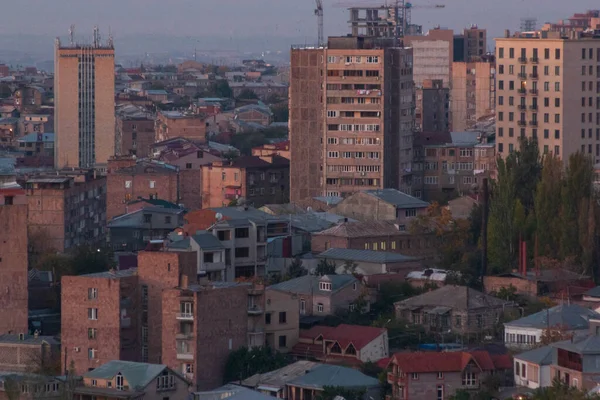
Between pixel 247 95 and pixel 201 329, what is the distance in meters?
60.8

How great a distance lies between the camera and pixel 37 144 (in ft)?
188

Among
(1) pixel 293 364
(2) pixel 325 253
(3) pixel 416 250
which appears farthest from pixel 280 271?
(1) pixel 293 364

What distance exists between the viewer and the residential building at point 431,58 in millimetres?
68625

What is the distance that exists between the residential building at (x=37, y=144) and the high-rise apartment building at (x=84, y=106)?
3.80 m

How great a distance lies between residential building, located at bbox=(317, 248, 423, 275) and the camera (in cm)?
2800

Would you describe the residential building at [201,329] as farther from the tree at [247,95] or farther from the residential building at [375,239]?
the tree at [247,95]

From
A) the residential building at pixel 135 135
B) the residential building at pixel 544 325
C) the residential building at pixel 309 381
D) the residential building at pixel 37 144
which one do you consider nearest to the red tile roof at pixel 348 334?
the residential building at pixel 309 381

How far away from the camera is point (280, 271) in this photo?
28406mm

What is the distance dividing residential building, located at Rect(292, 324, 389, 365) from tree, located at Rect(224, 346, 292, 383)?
0.58 meters

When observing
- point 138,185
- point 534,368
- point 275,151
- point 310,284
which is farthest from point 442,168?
point 534,368

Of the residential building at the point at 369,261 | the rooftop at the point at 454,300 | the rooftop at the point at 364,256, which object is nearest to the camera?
the rooftop at the point at 454,300

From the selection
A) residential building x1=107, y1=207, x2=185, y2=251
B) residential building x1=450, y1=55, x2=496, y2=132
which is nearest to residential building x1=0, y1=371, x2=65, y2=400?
residential building x1=107, y1=207, x2=185, y2=251

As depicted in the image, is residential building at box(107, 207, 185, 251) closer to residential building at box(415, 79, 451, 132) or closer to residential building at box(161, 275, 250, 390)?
residential building at box(161, 275, 250, 390)

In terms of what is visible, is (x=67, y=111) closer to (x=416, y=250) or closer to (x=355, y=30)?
(x=355, y=30)
